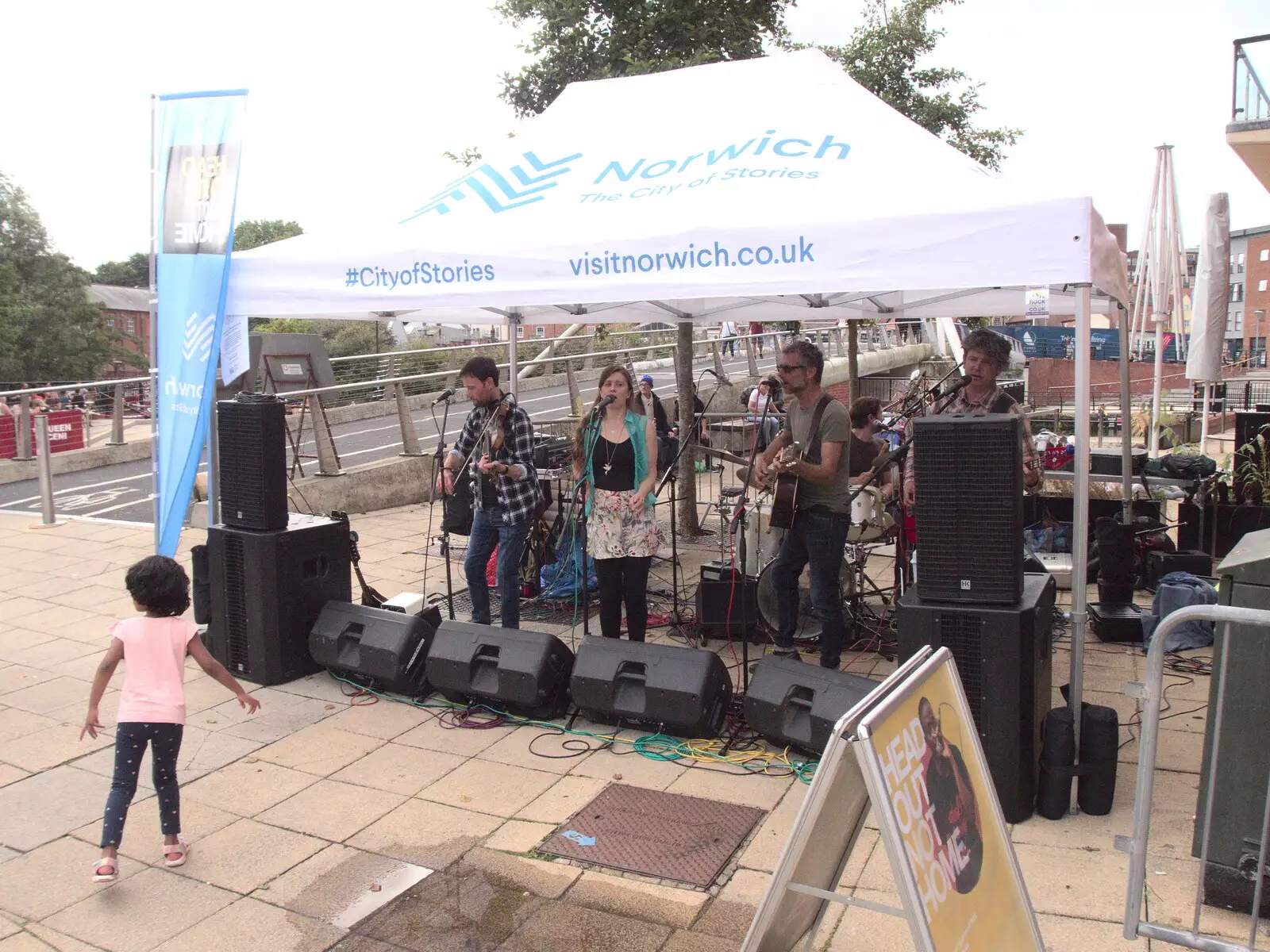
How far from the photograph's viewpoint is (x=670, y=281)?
469cm

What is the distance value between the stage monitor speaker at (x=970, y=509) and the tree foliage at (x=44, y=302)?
1710 inches

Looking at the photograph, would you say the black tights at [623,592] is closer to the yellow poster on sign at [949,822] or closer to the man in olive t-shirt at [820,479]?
the man in olive t-shirt at [820,479]

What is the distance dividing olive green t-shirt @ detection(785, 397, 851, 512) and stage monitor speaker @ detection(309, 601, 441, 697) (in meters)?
2.23

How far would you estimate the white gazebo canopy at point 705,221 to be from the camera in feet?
13.7

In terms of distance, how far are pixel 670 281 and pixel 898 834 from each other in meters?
3.11

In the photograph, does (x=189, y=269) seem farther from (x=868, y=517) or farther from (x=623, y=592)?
(x=868, y=517)

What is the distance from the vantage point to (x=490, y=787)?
4.32 metres

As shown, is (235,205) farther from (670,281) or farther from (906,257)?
(906,257)

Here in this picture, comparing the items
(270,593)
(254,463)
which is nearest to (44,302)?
(254,463)

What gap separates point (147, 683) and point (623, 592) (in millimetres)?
2596

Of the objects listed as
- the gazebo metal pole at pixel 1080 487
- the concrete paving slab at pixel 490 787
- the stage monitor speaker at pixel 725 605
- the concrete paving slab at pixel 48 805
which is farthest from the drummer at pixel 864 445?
the concrete paving slab at pixel 48 805

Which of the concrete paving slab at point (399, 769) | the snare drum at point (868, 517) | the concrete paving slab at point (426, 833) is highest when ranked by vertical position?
the snare drum at point (868, 517)

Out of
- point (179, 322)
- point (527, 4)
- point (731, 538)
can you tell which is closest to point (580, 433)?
point (731, 538)

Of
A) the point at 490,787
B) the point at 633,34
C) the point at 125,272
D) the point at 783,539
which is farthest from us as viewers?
the point at 125,272
